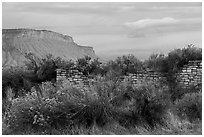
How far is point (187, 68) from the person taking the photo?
35.9 feet

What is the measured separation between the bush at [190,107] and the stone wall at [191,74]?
5.19 ft

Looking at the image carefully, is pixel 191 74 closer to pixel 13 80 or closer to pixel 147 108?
pixel 147 108

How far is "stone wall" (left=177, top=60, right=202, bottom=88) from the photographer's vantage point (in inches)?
418

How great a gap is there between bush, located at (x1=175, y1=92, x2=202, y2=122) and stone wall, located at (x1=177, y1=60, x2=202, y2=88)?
158 cm

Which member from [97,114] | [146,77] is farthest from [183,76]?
[97,114]

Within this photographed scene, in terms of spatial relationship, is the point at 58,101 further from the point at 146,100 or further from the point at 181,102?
the point at 181,102

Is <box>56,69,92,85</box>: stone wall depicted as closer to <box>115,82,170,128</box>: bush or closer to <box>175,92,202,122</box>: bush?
<box>175,92,202,122</box>: bush

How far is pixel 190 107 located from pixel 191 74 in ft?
7.65

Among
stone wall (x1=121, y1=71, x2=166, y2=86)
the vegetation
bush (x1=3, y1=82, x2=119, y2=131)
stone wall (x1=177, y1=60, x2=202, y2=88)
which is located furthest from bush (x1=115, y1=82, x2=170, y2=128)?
stone wall (x1=121, y1=71, x2=166, y2=86)

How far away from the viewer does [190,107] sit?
862 centimetres

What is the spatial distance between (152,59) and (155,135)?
507 cm

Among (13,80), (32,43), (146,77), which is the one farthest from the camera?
(32,43)

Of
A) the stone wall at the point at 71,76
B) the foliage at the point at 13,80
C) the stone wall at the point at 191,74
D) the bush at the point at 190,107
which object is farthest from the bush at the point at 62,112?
the foliage at the point at 13,80

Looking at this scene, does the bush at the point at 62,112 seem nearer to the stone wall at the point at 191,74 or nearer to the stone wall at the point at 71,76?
the stone wall at the point at 191,74
